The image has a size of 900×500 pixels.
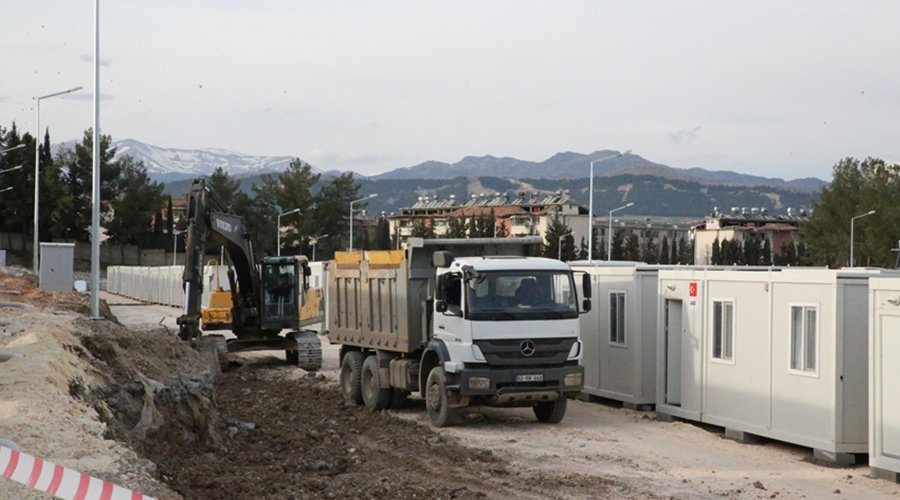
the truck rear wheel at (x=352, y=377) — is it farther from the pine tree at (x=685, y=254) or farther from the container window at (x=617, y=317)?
the pine tree at (x=685, y=254)

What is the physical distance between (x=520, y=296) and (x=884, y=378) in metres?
6.04

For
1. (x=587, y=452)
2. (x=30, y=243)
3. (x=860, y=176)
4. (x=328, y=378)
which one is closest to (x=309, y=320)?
(x=328, y=378)

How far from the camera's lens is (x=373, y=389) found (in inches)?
841

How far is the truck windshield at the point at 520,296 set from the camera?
722 inches

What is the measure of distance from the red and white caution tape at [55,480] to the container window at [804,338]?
11.4 metres

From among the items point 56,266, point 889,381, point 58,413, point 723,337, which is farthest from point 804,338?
point 56,266

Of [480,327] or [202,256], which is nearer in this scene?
[480,327]

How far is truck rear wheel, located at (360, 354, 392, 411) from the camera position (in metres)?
21.2

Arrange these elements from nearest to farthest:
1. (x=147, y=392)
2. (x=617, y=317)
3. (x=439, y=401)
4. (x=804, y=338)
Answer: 1. (x=147, y=392)
2. (x=804, y=338)
3. (x=439, y=401)
4. (x=617, y=317)

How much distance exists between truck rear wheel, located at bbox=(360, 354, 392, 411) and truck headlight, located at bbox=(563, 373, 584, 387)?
13.5 ft

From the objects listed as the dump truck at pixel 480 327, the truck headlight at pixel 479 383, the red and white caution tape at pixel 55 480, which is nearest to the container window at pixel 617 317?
the dump truck at pixel 480 327

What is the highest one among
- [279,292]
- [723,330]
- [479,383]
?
[279,292]

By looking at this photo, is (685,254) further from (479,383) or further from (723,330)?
(479,383)

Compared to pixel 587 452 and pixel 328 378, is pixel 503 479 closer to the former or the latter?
pixel 587 452
